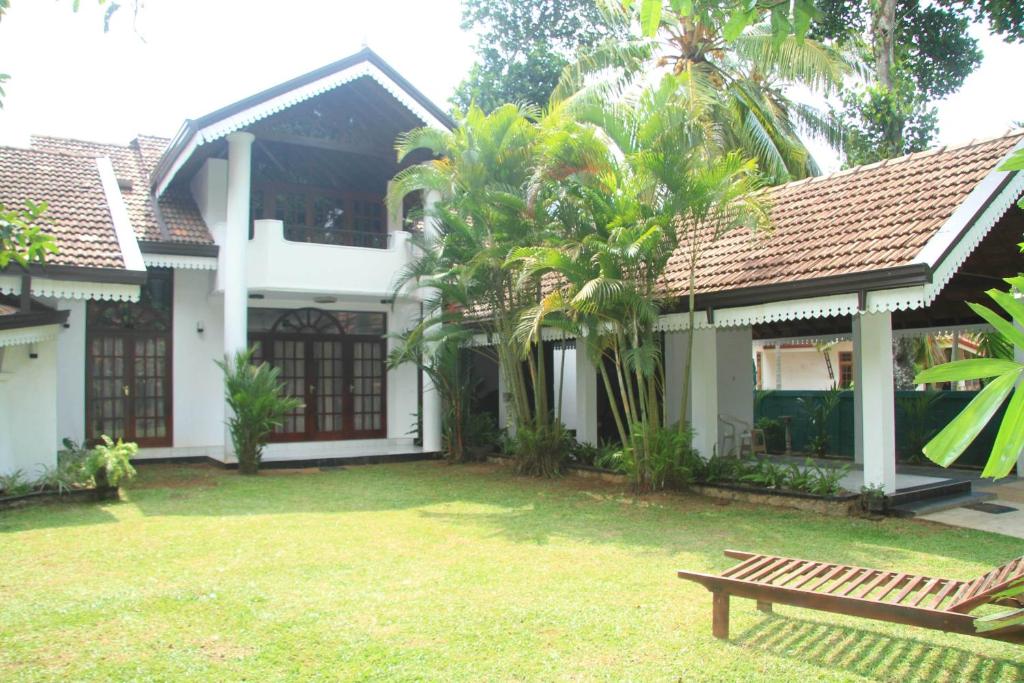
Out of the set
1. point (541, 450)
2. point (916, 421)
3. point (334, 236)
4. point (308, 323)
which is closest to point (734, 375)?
point (916, 421)

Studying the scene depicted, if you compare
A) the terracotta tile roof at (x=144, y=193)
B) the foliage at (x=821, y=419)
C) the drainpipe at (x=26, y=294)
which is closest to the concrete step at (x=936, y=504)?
the foliage at (x=821, y=419)

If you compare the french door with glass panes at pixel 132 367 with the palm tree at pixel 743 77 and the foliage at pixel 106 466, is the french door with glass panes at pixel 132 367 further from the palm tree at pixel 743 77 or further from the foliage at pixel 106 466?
the palm tree at pixel 743 77

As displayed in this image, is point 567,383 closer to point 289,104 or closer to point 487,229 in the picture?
point 487,229

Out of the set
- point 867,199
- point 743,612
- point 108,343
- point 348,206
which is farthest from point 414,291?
point 743,612

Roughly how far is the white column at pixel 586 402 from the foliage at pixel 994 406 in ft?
39.9

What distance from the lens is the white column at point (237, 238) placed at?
13.1 m

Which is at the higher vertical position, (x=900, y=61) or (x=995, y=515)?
(x=900, y=61)

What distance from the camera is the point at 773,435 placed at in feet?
52.6

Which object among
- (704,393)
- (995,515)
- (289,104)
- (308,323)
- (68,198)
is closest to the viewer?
(995,515)

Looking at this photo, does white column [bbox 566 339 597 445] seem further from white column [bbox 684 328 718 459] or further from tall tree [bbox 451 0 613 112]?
tall tree [bbox 451 0 613 112]

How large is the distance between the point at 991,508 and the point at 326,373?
1130cm

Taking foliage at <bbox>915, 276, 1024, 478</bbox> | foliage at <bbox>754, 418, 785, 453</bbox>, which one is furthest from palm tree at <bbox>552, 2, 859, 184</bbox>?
foliage at <bbox>915, 276, 1024, 478</bbox>

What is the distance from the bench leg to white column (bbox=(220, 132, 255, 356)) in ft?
32.9

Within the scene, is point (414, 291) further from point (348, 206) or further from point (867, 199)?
point (867, 199)
